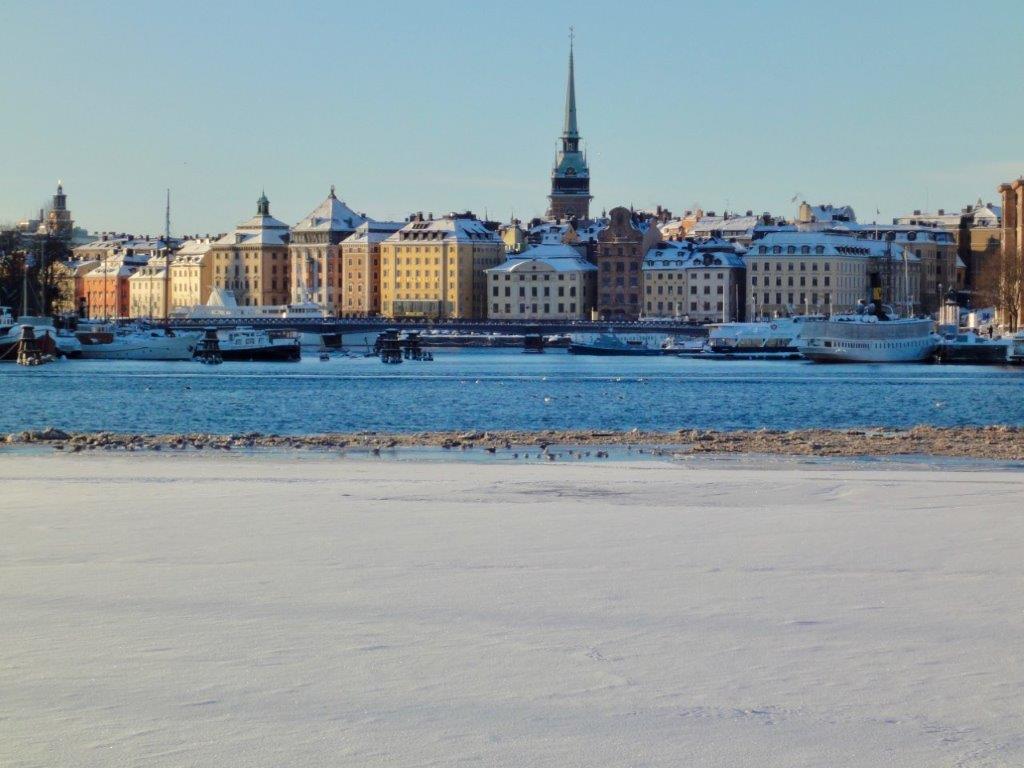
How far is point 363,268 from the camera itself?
18925 cm

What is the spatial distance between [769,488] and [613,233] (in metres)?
152

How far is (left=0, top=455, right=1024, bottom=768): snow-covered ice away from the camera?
941 centimetres

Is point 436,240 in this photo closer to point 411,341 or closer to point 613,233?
point 613,233

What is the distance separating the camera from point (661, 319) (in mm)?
163500

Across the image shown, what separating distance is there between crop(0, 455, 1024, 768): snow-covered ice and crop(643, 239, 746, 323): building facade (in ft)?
491

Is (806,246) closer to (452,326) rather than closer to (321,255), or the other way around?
(452,326)

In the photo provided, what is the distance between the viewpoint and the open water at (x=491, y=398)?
44.2 metres

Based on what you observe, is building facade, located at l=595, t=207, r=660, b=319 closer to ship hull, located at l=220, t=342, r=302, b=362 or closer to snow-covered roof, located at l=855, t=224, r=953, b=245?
snow-covered roof, located at l=855, t=224, r=953, b=245

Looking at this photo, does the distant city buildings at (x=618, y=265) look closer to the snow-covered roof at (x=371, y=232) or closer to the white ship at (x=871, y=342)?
the snow-covered roof at (x=371, y=232)

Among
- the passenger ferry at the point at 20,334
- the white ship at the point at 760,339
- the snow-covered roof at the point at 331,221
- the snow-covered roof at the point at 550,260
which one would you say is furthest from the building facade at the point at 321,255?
the passenger ferry at the point at 20,334

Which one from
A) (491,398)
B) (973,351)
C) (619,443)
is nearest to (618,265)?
(973,351)

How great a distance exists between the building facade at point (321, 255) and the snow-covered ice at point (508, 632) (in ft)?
570

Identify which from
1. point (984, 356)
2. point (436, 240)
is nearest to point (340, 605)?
point (984, 356)

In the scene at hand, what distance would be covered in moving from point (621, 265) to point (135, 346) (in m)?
65.1
